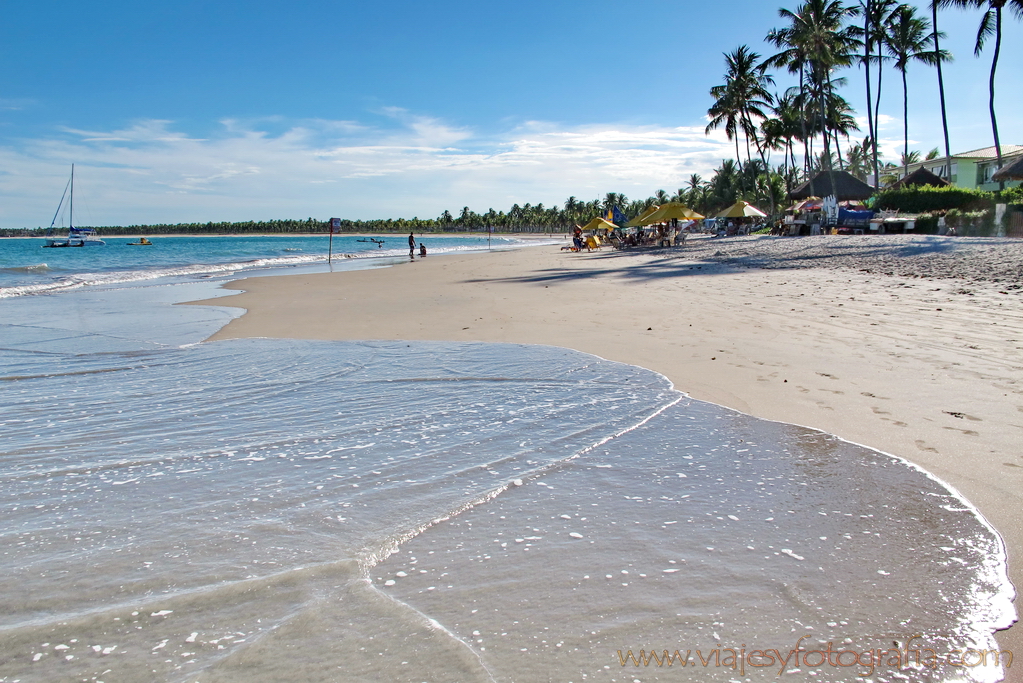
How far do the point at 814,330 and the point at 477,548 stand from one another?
6008mm

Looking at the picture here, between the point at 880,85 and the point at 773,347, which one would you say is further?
the point at 880,85

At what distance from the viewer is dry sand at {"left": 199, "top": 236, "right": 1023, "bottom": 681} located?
3.96 metres

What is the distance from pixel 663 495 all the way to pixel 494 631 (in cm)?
137

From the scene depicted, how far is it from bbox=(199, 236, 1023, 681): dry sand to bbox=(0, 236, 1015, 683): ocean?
0.37 metres

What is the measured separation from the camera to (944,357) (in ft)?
18.8

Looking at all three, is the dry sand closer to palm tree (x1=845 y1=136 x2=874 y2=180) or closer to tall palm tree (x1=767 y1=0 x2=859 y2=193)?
tall palm tree (x1=767 y1=0 x2=859 y2=193)

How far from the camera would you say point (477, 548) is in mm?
2678

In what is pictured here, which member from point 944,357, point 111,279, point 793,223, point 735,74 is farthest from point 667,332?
point 735,74

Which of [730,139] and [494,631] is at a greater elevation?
[730,139]

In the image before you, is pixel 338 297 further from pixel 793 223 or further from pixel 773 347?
pixel 793 223

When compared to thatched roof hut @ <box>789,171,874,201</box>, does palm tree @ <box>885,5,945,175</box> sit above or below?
above

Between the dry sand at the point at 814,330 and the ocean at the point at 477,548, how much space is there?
37cm

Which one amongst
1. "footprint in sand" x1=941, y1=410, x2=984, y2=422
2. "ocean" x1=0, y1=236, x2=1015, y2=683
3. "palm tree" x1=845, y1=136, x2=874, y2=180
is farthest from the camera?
"palm tree" x1=845, y1=136, x2=874, y2=180

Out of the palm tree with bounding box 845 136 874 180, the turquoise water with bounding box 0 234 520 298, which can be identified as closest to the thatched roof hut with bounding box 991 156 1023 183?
the turquoise water with bounding box 0 234 520 298
